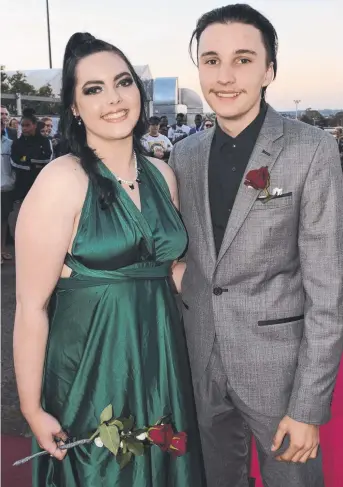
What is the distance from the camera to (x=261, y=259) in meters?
1.68

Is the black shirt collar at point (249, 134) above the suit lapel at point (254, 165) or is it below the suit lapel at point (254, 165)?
above

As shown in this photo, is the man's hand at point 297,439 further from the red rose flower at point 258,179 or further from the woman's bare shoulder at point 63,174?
the woman's bare shoulder at point 63,174

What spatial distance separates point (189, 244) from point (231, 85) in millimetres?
565

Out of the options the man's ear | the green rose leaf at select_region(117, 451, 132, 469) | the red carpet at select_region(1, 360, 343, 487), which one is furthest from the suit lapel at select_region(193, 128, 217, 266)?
the red carpet at select_region(1, 360, 343, 487)

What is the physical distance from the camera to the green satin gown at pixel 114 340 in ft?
5.67

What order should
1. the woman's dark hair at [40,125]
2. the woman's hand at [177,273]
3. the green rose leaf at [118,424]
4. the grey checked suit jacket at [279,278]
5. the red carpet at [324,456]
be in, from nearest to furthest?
1. the grey checked suit jacket at [279,278]
2. the green rose leaf at [118,424]
3. the woman's hand at [177,273]
4. the red carpet at [324,456]
5. the woman's dark hair at [40,125]

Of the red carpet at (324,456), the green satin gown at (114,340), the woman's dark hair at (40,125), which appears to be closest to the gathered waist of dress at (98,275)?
the green satin gown at (114,340)

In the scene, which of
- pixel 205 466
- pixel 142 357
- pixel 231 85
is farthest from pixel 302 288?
pixel 205 466

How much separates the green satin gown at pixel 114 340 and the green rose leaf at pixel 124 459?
6 cm

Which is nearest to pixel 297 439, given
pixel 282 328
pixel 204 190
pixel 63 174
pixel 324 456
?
pixel 282 328

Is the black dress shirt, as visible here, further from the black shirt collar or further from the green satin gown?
the green satin gown

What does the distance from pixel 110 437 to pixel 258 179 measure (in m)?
0.94

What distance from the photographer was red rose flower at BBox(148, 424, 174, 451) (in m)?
1.72

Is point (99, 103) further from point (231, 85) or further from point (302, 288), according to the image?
point (302, 288)
